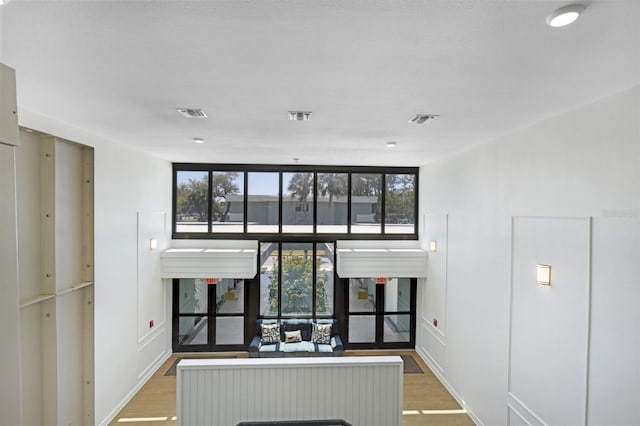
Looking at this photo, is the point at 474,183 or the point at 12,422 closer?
the point at 12,422

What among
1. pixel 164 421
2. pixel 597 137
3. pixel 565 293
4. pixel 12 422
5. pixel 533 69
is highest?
pixel 533 69

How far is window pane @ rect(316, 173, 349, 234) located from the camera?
256 inches

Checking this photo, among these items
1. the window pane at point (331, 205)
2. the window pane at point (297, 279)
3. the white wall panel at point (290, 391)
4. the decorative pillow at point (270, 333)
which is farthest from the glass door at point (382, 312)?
the white wall panel at point (290, 391)

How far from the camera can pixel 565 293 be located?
2.73 metres

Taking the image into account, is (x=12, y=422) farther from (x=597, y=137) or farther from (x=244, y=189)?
(x=244, y=189)

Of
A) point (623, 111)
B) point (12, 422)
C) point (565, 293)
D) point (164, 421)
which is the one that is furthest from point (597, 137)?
point (164, 421)

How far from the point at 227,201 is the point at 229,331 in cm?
261

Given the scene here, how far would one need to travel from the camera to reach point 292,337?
6.07 metres

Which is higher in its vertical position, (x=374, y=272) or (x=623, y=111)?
(x=623, y=111)

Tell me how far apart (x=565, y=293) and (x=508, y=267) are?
2.56 feet

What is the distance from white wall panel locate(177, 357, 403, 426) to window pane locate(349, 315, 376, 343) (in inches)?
136

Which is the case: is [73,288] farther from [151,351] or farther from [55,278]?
[151,351]

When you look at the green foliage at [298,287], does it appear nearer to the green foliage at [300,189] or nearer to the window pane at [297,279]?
the window pane at [297,279]

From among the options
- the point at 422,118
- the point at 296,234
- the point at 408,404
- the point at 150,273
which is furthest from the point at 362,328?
the point at 422,118
